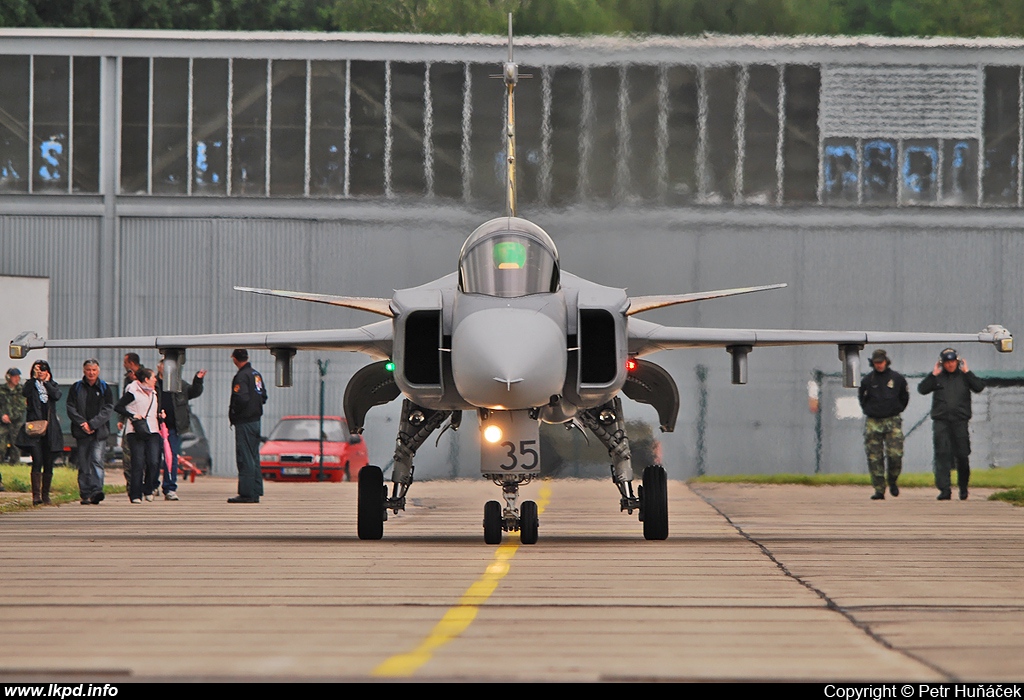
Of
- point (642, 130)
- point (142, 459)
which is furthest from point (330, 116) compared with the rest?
point (142, 459)

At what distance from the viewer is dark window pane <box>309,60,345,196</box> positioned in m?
32.8

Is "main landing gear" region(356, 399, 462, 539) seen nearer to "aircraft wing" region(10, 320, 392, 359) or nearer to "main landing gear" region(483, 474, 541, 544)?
"aircraft wing" region(10, 320, 392, 359)

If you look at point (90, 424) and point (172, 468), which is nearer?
point (90, 424)

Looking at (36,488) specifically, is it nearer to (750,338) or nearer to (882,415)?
(750,338)

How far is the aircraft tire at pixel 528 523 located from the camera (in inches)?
484

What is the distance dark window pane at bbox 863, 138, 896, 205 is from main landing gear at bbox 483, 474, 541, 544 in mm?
22051

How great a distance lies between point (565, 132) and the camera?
103ft

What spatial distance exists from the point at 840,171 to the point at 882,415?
12943mm

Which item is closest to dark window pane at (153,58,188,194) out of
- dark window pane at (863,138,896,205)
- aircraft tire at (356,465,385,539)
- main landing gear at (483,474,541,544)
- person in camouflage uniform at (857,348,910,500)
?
dark window pane at (863,138,896,205)

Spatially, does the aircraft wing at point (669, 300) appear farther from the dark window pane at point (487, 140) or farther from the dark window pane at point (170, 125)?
the dark window pane at point (170, 125)

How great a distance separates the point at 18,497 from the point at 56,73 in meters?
16.9

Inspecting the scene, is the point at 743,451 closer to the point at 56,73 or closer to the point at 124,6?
the point at 56,73

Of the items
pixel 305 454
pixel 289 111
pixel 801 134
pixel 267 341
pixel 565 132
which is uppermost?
pixel 289 111
